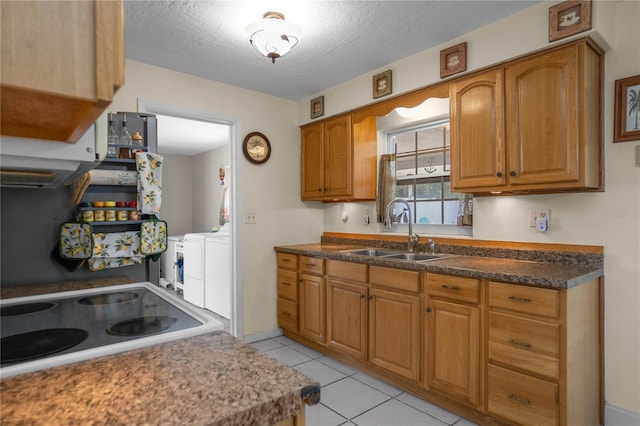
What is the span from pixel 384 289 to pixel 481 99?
1404mm

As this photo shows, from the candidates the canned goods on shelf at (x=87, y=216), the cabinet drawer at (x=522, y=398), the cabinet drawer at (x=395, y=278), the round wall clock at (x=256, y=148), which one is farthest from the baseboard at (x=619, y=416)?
the round wall clock at (x=256, y=148)

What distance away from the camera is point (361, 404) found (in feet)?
7.46

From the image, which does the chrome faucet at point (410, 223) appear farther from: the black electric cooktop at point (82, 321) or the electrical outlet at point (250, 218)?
the black electric cooktop at point (82, 321)

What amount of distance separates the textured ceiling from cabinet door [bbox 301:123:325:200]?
62 centimetres

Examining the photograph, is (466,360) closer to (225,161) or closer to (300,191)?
(300,191)

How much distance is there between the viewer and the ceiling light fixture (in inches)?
79.7

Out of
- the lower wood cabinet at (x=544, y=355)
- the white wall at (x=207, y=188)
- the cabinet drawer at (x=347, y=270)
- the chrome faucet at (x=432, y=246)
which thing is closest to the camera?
the lower wood cabinet at (x=544, y=355)

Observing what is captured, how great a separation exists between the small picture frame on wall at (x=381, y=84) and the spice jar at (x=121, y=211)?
2045 mm

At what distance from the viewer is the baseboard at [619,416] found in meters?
1.92

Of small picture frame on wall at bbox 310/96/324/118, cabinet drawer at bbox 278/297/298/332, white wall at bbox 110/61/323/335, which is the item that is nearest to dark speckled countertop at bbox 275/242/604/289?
cabinet drawer at bbox 278/297/298/332

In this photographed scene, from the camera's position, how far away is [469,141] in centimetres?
234

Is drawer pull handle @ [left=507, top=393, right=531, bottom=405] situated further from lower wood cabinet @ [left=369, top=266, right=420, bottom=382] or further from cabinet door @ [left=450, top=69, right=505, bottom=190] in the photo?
cabinet door @ [left=450, top=69, right=505, bottom=190]

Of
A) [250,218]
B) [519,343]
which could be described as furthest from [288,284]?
[519,343]

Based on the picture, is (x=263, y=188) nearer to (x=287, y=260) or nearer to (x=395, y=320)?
(x=287, y=260)
